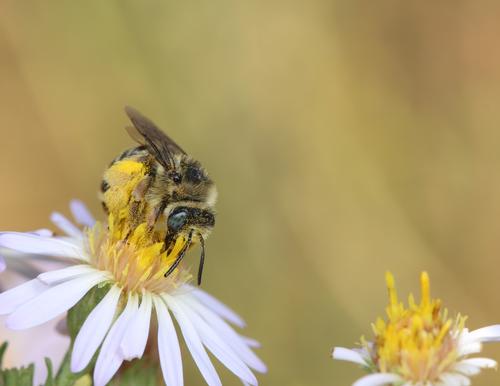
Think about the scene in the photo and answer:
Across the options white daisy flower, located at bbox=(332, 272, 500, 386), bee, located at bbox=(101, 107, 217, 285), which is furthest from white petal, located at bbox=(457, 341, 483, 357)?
bee, located at bbox=(101, 107, 217, 285)

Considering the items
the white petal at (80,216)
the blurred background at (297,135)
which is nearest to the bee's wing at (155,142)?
the white petal at (80,216)

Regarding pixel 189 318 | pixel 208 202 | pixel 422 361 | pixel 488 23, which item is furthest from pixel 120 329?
pixel 488 23

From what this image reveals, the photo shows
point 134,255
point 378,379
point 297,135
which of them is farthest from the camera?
point 297,135

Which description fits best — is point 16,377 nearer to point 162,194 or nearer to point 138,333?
point 138,333

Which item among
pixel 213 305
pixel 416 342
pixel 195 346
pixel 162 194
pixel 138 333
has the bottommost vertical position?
pixel 138 333

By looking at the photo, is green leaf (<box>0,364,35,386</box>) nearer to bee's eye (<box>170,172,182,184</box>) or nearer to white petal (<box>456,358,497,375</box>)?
bee's eye (<box>170,172,182,184</box>)

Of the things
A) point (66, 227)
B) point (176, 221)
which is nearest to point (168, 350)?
point (176, 221)
